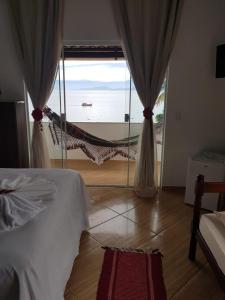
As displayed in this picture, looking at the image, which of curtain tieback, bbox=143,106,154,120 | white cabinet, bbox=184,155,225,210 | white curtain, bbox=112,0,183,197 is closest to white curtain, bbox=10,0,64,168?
white curtain, bbox=112,0,183,197

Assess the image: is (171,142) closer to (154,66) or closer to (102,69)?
(154,66)

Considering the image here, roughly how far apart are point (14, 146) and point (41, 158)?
0.38 metres

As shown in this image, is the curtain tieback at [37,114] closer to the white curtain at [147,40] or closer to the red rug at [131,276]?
the white curtain at [147,40]

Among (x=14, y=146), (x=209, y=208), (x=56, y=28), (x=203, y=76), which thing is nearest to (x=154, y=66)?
(x=203, y=76)

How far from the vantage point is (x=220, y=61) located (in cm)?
275

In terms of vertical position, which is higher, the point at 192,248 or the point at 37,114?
the point at 37,114

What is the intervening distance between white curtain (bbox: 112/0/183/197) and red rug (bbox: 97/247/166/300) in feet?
4.68

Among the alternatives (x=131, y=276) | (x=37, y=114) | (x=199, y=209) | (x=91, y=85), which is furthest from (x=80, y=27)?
(x=131, y=276)

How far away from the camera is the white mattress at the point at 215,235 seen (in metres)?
1.42

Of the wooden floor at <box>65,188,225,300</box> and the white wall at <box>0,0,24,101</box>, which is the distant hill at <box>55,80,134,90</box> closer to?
the white wall at <box>0,0,24,101</box>

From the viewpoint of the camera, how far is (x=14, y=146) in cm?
304

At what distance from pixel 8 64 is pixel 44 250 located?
2.68 m

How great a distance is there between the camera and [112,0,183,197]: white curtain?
2746mm

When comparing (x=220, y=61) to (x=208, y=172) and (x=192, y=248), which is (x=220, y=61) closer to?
(x=208, y=172)
